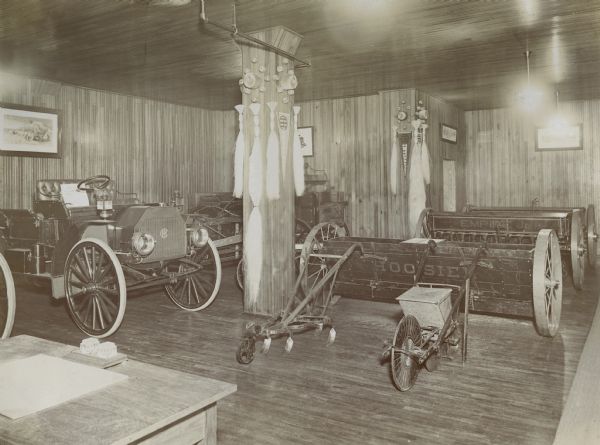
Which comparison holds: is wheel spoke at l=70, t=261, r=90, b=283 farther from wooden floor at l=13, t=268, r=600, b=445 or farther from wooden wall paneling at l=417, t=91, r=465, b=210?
wooden wall paneling at l=417, t=91, r=465, b=210

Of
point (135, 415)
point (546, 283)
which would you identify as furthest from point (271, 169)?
point (135, 415)

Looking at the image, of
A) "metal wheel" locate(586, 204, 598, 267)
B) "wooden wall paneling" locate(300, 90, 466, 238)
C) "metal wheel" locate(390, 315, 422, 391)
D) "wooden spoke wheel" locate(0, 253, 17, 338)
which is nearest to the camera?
"metal wheel" locate(390, 315, 422, 391)

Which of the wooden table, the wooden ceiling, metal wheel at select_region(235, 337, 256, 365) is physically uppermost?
the wooden ceiling

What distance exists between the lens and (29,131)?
8250 millimetres

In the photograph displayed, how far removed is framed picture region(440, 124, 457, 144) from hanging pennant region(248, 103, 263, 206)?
620cm

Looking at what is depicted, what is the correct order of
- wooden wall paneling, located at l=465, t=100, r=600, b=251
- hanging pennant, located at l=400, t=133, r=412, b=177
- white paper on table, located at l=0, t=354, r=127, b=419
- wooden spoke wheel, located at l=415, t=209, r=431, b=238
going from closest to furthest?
white paper on table, located at l=0, t=354, r=127, b=419
wooden spoke wheel, located at l=415, t=209, r=431, b=238
hanging pennant, located at l=400, t=133, r=412, b=177
wooden wall paneling, located at l=465, t=100, r=600, b=251

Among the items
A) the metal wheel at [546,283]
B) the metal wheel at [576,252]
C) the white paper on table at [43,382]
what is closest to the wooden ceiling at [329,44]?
the metal wheel at [576,252]

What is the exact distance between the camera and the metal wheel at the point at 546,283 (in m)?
4.30

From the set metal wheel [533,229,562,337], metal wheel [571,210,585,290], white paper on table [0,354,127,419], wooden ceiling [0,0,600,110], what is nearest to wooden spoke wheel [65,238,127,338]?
wooden ceiling [0,0,600,110]

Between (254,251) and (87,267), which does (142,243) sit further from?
(254,251)

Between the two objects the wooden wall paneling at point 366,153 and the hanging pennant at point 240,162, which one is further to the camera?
the wooden wall paneling at point 366,153

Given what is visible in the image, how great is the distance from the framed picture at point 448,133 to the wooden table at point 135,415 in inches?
382

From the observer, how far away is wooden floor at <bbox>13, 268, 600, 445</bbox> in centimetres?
300

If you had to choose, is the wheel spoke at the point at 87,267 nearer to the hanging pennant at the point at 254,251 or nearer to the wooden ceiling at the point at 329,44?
the hanging pennant at the point at 254,251
